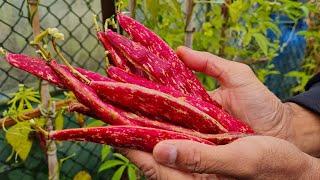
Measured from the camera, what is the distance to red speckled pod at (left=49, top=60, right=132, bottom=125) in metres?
0.90

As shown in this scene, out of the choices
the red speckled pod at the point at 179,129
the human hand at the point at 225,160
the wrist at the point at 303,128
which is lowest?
the wrist at the point at 303,128

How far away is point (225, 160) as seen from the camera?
0.86 m

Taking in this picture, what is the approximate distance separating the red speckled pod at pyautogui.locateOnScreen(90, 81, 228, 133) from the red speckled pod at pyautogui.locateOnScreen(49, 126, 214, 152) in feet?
0.14

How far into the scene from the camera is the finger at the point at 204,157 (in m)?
0.83

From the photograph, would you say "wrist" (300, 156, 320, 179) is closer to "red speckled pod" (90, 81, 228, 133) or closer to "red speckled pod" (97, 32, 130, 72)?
"red speckled pod" (90, 81, 228, 133)

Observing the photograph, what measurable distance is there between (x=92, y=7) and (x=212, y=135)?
4.33 feet

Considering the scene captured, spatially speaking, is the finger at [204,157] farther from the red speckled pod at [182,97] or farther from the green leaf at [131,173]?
the green leaf at [131,173]

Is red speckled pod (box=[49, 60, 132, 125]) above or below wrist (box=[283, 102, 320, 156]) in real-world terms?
above

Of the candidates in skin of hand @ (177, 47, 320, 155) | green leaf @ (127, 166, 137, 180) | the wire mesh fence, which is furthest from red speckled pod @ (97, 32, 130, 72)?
the wire mesh fence

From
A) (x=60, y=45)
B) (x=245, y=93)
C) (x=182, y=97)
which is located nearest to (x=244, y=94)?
(x=245, y=93)

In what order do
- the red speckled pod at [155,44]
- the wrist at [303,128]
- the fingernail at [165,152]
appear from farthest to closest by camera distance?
the wrist at [303,128]
the red speckled pod at [155,44]
the fingernail at [165,152]

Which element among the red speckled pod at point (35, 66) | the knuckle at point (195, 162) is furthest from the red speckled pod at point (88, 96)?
the knuckle at point (195, 162)

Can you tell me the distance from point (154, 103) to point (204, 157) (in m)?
0.16

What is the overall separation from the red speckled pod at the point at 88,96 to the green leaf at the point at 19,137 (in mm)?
380
